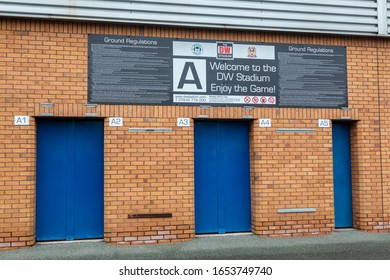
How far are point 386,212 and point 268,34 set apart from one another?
3.83m

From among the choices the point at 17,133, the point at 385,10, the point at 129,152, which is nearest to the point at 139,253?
the point at 129,152

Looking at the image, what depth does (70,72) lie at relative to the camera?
6785 millimetres

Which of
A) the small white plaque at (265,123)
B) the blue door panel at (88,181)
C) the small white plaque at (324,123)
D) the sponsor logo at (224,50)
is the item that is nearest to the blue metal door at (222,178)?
the small white plaque at (265,123)

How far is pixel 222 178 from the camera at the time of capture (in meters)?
7.43

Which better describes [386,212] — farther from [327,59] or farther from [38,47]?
[38,47]

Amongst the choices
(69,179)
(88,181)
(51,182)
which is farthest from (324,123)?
(51,182)

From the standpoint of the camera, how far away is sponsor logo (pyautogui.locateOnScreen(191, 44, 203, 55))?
7.21 meters

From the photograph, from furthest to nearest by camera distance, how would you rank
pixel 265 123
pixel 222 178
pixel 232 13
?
pixel 222 178 → pixel 265 123 → pixel 232 13

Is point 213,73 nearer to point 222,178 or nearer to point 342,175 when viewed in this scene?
point 222,178

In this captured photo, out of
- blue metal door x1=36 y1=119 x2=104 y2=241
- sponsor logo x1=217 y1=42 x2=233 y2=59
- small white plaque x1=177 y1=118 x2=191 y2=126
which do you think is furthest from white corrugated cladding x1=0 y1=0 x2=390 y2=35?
blue metal door x1=36 y1=119 x2=104 y2=241

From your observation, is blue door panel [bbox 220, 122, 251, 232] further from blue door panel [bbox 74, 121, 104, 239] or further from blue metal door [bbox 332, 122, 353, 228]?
blue door panel [bbox 74, 121, 104, 239]

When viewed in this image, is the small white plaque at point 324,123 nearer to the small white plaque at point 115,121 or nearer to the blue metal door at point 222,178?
the blue metal door at point 222,178

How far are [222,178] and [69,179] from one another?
257 cm

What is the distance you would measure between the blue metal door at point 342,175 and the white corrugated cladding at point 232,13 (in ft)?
6.03
